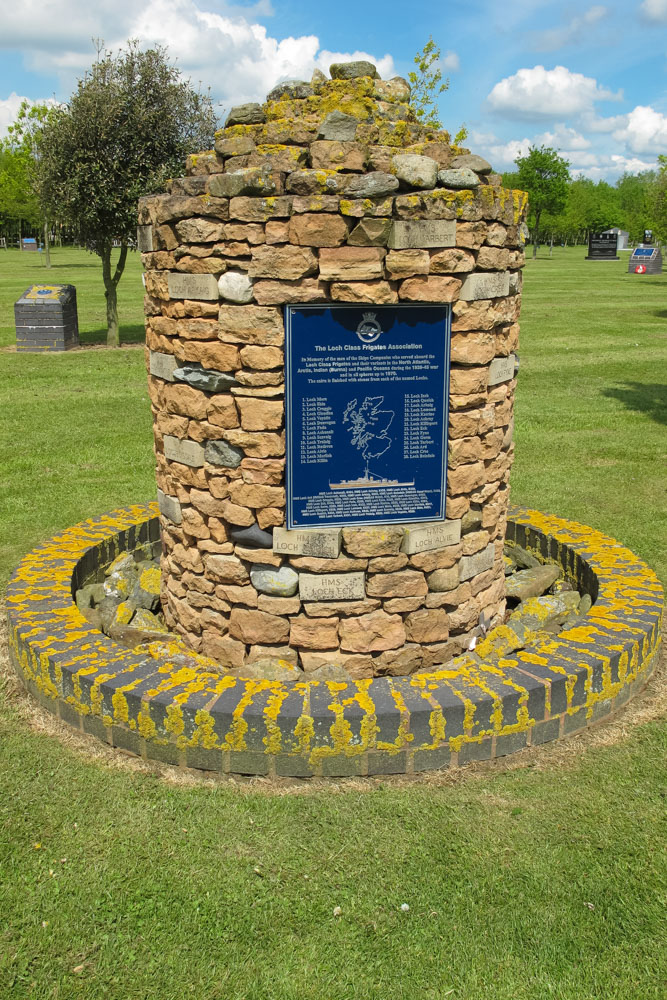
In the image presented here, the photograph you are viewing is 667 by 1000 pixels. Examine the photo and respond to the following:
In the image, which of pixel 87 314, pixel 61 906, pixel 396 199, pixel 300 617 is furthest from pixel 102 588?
pixel 87 314

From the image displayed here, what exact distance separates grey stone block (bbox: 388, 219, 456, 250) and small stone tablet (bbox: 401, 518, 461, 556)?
1710 millimetres

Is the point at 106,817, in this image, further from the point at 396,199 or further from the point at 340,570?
the point at 396,199

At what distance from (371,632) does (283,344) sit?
1.89m

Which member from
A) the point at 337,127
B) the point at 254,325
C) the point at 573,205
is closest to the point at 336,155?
the point at 337,127

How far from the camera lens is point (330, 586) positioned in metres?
5.00

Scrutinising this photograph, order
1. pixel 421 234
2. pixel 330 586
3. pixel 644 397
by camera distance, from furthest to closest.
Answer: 1. pixel 644 397
2. pixel 330 586
3. pixel 421 234

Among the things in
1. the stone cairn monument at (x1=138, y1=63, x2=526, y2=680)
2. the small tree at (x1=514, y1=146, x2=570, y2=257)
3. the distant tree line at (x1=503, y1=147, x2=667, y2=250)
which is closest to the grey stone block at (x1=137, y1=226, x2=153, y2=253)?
the stone cairn monument at (x1=138, y1=63, x2=526, y2=680)

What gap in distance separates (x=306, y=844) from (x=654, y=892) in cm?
162

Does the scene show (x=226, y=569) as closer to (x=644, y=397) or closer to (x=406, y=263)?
(x=406, y=263)

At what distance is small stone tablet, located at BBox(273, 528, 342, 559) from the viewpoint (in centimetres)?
495

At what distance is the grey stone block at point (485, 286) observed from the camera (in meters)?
4.91

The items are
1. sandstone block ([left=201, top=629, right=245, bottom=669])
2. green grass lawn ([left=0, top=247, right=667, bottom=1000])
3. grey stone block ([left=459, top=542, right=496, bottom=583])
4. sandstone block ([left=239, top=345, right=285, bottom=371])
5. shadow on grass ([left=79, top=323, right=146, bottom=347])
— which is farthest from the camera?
shadow on grass ([left=79, top=323, right=146, bottom=347])

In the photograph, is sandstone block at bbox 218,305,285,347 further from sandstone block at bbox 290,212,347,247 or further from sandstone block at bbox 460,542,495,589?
sandstone block at bbox 460,542,495,589

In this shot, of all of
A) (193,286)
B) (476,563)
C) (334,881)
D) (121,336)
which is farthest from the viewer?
(121,336)
